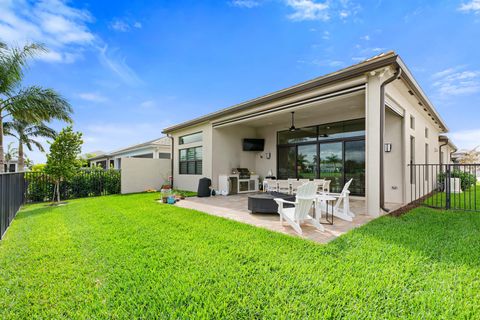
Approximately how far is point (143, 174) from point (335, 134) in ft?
35.0

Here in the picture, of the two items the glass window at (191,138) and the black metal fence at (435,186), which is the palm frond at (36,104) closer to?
the glass window at (191,138)

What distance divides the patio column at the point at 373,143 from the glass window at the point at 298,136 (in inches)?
172

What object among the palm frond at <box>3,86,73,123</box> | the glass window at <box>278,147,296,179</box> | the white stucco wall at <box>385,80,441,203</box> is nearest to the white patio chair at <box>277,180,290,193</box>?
the glass window at <box>278,147,296,179</box>

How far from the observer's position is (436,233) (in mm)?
4246

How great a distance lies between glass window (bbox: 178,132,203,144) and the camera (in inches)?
475

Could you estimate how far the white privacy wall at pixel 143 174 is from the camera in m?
12.2

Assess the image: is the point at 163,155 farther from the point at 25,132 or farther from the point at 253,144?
the point at 25,132

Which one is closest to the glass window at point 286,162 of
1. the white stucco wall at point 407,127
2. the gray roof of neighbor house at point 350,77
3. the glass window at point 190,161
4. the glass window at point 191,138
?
the gray roof of neighbor house at point 350,77

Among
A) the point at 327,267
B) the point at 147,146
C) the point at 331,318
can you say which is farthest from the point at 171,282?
the point at 147,146

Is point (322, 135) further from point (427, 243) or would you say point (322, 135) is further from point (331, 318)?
point (331, 318)

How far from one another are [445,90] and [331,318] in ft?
55.4

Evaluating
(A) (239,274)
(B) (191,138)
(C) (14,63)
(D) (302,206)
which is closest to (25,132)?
(C) (14,63)

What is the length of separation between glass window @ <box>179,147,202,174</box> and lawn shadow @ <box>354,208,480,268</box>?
8906mm

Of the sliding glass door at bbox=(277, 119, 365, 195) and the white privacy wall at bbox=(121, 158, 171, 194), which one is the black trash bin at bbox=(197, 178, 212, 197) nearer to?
the sliding glass door at bbox=(277, 119, 365, 195)
